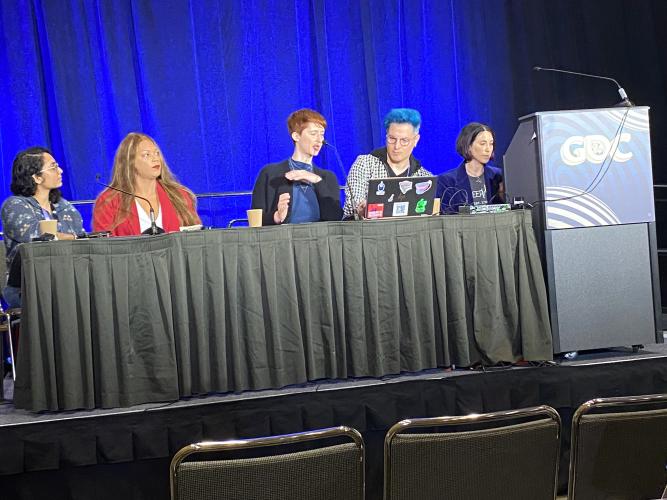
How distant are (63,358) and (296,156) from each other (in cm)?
168

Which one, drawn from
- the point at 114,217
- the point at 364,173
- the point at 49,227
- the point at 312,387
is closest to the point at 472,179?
the point at 364,173

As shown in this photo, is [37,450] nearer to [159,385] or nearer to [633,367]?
[159,385]

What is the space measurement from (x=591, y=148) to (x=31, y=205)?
2.68m

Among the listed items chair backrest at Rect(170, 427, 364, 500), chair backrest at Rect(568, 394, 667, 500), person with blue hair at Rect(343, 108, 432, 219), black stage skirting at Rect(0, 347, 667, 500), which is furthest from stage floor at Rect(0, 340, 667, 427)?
chair backrest at Rect(170, 427, 364, 500)

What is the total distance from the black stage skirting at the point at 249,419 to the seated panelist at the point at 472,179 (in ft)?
3.54

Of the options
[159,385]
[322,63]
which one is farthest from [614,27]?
[159,385]

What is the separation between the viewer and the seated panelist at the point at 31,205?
12.9 feet

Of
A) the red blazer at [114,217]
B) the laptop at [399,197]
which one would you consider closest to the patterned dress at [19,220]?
the red blazer at [114,217]

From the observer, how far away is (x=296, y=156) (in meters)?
4.41

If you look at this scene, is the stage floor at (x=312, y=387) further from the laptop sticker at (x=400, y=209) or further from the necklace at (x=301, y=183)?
the necklace at (x=301, y=183)

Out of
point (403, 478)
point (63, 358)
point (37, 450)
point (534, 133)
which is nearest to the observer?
point (403, 478)

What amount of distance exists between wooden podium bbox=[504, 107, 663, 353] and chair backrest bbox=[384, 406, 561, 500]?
2.00 meters

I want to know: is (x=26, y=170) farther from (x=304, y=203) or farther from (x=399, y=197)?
(x=399, y=197)

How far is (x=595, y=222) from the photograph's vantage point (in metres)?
3.83
